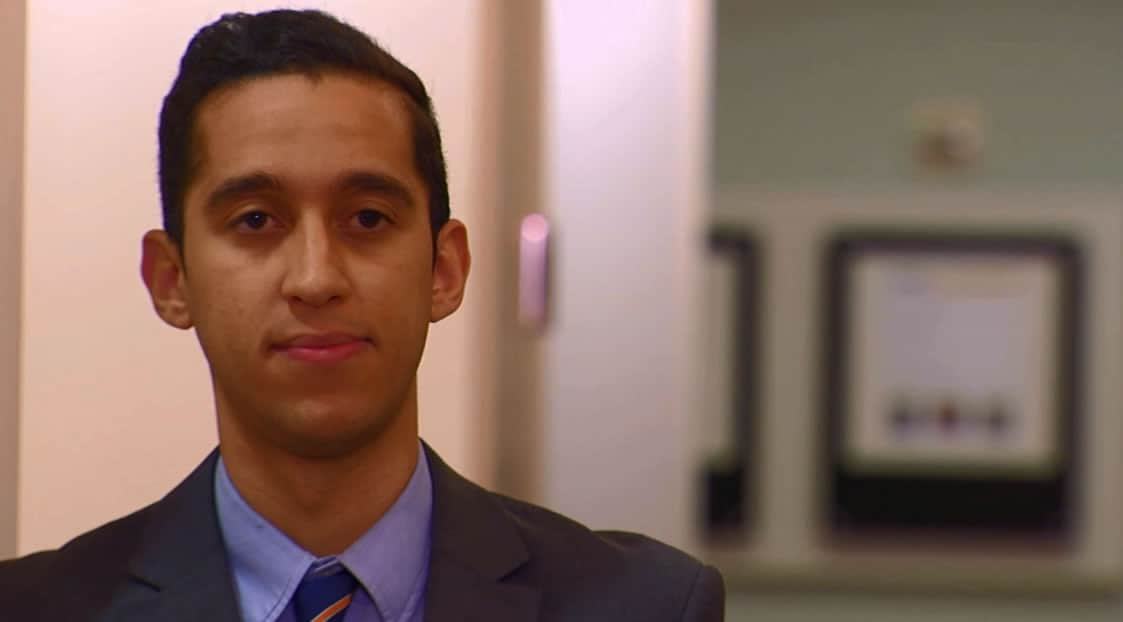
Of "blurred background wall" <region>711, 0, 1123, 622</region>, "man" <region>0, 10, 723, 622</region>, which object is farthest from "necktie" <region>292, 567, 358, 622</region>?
"blurred background wall" <region>711, 0, 1123, 622</region>

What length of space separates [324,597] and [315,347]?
9 centimetres

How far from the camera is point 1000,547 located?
8.70 ft

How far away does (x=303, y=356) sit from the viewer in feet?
1.66

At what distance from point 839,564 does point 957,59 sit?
951 mm

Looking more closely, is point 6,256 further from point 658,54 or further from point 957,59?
point 957,59

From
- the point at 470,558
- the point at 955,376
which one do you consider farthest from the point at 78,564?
the point at 955,376

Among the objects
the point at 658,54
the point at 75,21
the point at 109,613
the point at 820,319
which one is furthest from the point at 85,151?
the point at 820,319

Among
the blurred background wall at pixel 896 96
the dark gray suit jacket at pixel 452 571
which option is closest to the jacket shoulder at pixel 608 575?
the dark gray suit jacket at pixel 452 571

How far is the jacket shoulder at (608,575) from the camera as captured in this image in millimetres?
568

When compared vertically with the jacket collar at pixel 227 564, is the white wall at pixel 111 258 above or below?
above

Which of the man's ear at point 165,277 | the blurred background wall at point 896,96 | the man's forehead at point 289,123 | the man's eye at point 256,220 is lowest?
the man's ear at point 165,277

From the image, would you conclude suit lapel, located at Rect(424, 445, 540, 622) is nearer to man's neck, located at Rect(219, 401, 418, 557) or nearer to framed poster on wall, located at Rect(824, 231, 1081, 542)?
man's neck, located at Rect(219, 401, 418, 557)

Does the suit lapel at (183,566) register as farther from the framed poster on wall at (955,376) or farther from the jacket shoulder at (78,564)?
the framed poster on wall at (955,376)

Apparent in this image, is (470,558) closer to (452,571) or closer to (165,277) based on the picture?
(452,571)
